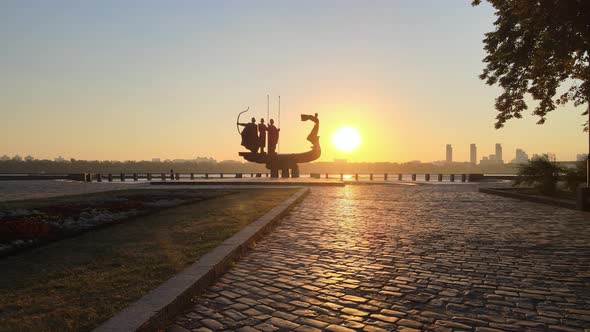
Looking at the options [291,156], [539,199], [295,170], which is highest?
[291,156]

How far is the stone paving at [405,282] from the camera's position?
151 inches

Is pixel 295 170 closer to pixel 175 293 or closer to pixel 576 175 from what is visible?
pixel 576 175

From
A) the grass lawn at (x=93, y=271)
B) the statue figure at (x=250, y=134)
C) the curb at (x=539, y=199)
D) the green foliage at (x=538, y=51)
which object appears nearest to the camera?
the grass lawn at (x=93, y=271)

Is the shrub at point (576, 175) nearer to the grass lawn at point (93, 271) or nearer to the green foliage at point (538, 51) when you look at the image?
the green foliage at point (538, 51)

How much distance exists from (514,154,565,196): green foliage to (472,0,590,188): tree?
1.96 meters

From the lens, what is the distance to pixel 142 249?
250 inches

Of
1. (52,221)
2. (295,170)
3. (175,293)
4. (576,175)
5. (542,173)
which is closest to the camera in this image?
(175,293)

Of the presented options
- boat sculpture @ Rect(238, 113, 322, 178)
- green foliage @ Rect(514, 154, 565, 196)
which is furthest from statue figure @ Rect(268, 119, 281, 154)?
green foliage @ Rect(514, 154, 565, 196)

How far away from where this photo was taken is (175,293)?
4078 mm

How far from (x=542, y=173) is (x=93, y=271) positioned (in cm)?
1761

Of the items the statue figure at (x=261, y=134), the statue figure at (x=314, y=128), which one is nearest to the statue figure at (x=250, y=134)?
the statue figure at (x=261, y=134)

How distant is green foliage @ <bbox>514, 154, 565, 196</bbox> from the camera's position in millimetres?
16656

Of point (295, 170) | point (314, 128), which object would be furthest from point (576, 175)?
point (295, 170)

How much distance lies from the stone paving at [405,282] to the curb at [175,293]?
5.3 inches
